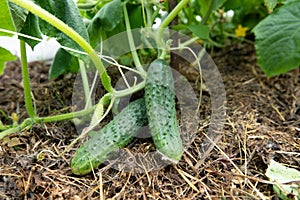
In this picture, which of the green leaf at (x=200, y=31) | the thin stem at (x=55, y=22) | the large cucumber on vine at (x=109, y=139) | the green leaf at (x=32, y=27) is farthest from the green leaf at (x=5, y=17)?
the green leaf at (x=200, y=31)

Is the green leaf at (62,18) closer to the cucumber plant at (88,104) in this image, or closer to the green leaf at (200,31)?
the cucumber plant at (88,104)

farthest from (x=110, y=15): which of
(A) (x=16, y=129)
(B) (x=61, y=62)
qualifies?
(A) (x=16, y=129)

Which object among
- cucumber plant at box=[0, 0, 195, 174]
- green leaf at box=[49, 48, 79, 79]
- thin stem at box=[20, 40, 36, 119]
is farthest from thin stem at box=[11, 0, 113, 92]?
green leaf at box=[49, 48, 79, 79]

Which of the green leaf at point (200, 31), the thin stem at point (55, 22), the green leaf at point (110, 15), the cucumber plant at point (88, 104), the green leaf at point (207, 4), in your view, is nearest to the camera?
the thin stem at point (55, 22)

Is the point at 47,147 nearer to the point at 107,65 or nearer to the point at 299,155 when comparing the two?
the point at 107,65

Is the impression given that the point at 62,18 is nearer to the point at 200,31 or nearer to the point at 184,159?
the point at 184,159

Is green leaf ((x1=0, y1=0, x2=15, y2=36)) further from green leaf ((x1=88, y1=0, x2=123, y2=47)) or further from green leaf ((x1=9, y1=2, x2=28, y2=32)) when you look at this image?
green leaf ((x1=88, y1=0, x2=123, y2=47))
